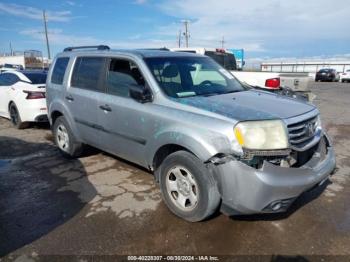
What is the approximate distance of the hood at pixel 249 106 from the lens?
308 centimetres

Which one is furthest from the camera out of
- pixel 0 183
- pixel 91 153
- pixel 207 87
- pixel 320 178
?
pixel 91 153

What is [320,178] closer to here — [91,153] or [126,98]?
[126,98]

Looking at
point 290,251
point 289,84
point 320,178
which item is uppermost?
point 289,84

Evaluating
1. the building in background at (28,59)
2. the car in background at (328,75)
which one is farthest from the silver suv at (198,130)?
the building in background at (28,59)

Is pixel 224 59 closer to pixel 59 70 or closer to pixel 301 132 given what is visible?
pixel 59 70

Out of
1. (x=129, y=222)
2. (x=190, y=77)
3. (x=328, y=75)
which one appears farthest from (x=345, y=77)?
(x=129, y=222)

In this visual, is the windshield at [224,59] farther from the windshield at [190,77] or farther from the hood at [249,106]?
the hood at [249,106]

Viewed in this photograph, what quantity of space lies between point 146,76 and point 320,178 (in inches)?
88.5

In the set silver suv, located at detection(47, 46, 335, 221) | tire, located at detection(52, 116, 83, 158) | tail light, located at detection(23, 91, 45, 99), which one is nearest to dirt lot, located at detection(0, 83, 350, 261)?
silver suv, located at detection(47, 46, 335, 221)

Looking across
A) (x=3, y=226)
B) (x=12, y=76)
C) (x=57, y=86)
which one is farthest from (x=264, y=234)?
(x=12, y=76)

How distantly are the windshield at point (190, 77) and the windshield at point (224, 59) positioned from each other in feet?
17.4

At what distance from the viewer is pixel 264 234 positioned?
3246mm

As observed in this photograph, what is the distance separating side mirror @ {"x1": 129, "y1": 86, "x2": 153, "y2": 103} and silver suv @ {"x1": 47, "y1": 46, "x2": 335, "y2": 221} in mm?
12

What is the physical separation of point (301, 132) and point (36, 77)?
692cm
